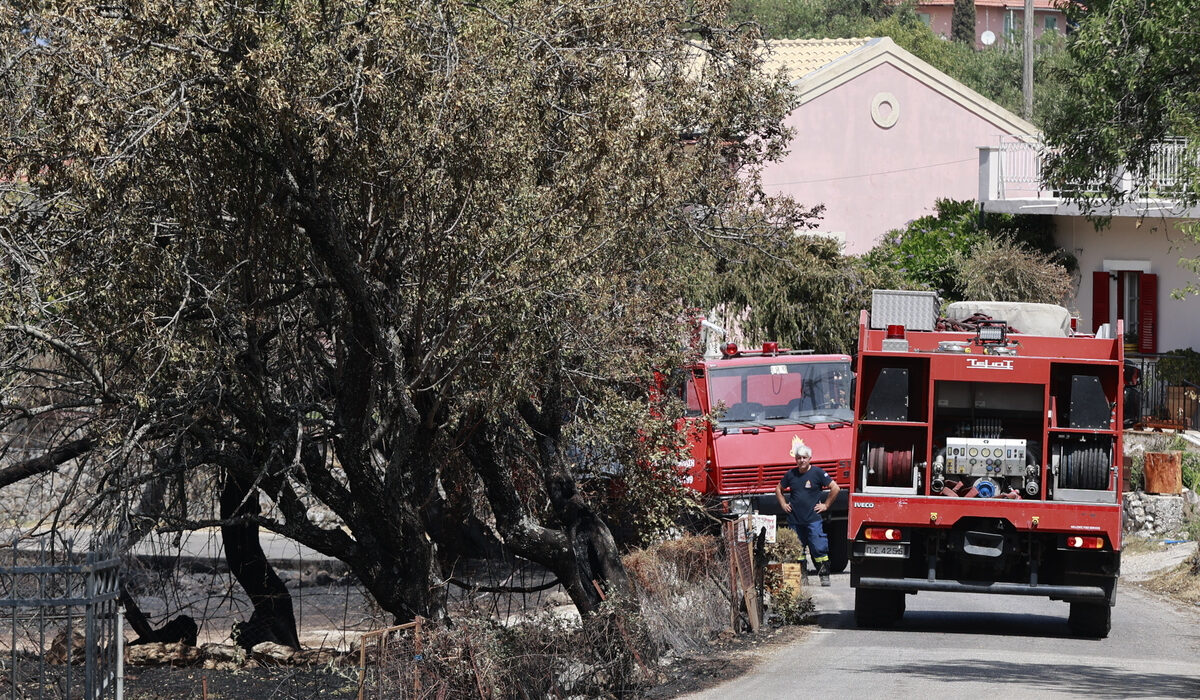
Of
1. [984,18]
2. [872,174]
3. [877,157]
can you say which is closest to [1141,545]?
[872,174]

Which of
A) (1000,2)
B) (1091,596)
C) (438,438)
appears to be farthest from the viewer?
(1000,2)

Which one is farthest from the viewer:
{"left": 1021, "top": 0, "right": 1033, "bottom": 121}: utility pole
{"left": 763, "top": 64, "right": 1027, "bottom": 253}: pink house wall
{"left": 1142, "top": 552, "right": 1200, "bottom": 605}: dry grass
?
{"left": 1021, "top": 0, "right": 1033, "bottom": 121}: utility pole

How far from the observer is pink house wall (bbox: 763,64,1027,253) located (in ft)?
120

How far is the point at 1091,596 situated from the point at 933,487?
1.81m

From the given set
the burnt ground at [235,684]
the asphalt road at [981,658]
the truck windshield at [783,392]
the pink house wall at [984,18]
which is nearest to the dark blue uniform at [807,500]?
the asphalt road at [981,658]

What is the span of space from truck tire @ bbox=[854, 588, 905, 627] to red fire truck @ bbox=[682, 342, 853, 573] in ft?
12.6

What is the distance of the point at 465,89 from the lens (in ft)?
32.9

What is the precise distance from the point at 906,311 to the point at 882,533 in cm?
262

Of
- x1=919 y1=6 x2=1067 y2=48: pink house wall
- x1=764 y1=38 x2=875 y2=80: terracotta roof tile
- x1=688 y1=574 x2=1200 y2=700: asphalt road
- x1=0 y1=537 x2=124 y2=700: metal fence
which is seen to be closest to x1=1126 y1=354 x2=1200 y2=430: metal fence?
x1=688 y1=574 x2=1200 y2=700: asphalt road

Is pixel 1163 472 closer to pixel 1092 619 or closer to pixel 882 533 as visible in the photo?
pixel 1092 619

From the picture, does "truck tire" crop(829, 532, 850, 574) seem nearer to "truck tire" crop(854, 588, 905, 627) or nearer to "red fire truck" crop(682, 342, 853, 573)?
"red fire truck" crop(682, 342, 853, 573)

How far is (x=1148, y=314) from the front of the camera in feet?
98.3

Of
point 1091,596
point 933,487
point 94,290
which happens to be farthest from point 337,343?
point 1091,596

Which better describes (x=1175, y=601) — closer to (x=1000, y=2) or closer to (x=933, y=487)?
(x=933, y=487)
